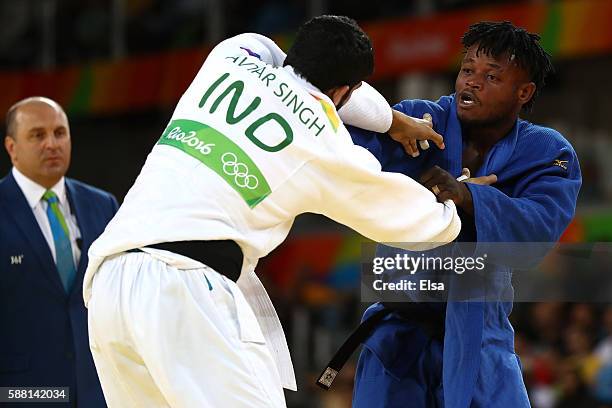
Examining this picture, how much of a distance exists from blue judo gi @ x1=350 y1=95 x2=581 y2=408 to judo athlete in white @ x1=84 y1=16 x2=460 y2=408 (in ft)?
1.02

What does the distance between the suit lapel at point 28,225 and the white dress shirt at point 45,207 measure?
0.03m

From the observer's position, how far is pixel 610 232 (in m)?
8.68

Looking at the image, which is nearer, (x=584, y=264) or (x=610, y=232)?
(x=584, y=264)

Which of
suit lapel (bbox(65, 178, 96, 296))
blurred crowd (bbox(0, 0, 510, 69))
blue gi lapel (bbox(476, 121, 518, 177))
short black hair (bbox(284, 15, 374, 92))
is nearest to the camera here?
short black hair (bbox(284, 15, 374, 92))

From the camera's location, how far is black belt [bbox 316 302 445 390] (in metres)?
3.58

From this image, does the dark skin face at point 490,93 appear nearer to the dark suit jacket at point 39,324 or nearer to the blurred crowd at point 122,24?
the dark suit jacket at point 39,324

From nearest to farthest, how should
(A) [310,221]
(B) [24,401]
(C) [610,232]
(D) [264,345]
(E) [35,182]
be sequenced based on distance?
(D) [264,345] < (B) [24,401] < (E) [35,182] < (C) [610,232] < (A) [310,221]

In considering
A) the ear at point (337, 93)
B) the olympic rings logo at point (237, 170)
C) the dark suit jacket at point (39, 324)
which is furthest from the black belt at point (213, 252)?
the dark suit jacket at point (39, 324)

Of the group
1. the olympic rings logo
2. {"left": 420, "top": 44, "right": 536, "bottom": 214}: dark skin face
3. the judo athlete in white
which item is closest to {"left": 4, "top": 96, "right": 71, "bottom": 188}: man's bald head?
the judo athlete in white

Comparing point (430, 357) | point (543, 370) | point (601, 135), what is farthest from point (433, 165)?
point (601, 135)

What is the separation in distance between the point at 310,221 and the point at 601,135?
296cm

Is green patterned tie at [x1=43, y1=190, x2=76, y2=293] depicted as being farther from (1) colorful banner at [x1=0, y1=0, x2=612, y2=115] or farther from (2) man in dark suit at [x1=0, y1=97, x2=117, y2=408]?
(1) colorful banner at [x1=0, y1=0, x2=612, y2=115]

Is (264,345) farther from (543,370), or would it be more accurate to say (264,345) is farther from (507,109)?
(543,370)

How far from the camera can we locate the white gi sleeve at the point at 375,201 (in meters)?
2.97
